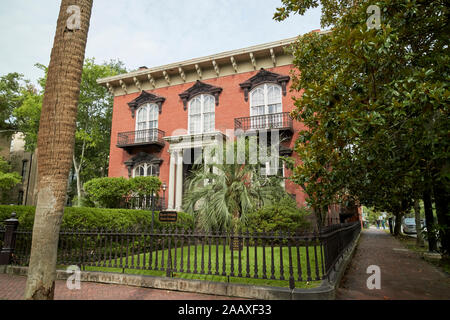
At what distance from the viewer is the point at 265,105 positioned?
17.4 meters

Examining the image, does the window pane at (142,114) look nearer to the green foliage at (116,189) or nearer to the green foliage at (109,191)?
the green foliage at (116,189)

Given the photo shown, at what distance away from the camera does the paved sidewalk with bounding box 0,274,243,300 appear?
5180 mm

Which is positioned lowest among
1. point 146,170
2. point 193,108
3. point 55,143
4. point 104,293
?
point 104,293

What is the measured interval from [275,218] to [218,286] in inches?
221

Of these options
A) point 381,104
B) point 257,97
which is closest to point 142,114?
point 257,97

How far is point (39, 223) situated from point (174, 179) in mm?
15068

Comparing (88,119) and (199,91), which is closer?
(199,91)

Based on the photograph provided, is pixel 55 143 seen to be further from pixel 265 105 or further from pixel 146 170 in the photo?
pixel 146 170

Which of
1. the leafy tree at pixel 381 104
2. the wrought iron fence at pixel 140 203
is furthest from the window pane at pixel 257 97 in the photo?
Result: the leafy tree at pixel 381 104

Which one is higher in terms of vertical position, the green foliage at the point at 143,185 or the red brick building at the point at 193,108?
the red brick building at the point at 193,108

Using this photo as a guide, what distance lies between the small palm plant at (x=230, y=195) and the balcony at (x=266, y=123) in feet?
18.5

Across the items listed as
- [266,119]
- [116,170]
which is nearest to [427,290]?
[266,119]

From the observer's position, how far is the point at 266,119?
16750mm

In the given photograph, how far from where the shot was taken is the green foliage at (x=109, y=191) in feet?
53.2
